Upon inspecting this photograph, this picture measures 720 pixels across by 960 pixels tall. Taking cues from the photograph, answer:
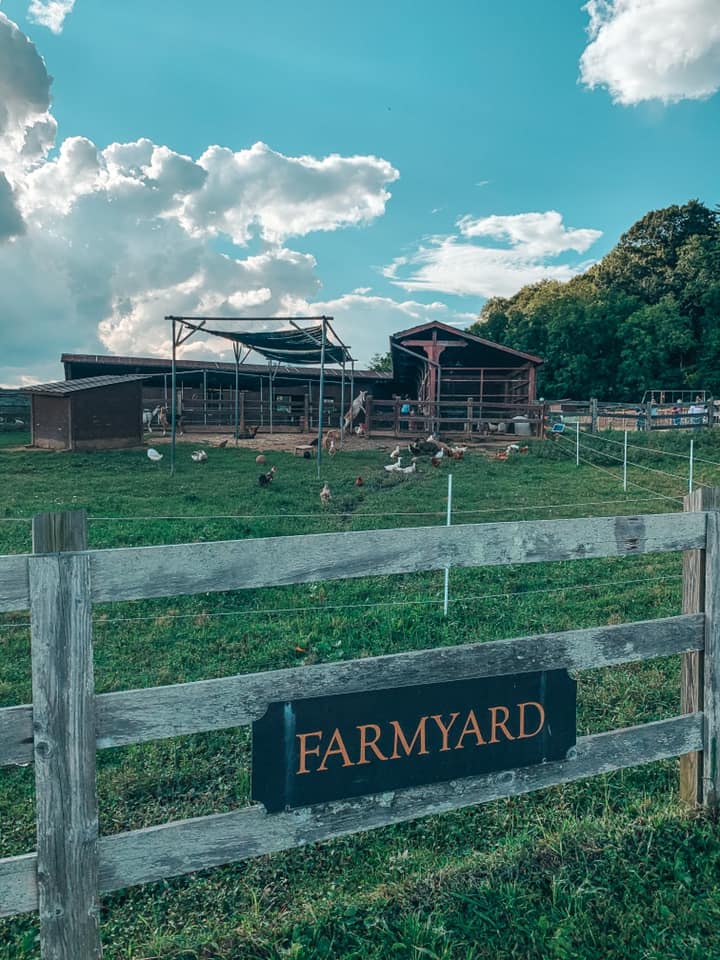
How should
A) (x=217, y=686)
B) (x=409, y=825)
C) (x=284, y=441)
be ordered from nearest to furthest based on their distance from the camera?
(x=217, y=686) → (x=409, y=825) → (x=284, y=441)

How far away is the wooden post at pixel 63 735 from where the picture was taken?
212cm

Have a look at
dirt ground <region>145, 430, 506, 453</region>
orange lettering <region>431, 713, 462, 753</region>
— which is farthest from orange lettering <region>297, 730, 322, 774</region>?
dirt ground <region>145, 430, 506, 453</region>

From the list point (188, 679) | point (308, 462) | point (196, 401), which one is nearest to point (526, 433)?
point (308, 462)

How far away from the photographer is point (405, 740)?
8.57ft

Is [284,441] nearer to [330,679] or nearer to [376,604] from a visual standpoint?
A: [376,604]

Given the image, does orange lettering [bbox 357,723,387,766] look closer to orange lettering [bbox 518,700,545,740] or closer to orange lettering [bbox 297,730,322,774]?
orange lettering [bbox 297,730,322,774]

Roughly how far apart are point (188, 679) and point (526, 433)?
2100 centimetres

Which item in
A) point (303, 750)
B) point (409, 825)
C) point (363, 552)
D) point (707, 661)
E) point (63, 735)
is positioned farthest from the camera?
point (409, 825)

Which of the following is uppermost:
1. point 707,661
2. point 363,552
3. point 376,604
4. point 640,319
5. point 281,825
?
point 640,319

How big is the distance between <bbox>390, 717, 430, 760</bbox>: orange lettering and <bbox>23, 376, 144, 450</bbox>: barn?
17.8m

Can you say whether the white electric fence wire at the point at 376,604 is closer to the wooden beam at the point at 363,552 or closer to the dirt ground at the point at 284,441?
the wooden beam at the point at 363,552

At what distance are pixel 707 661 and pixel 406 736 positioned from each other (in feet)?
5.20

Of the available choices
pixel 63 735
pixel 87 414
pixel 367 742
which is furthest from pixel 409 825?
pixel 87 414

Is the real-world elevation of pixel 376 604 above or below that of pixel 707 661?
below
